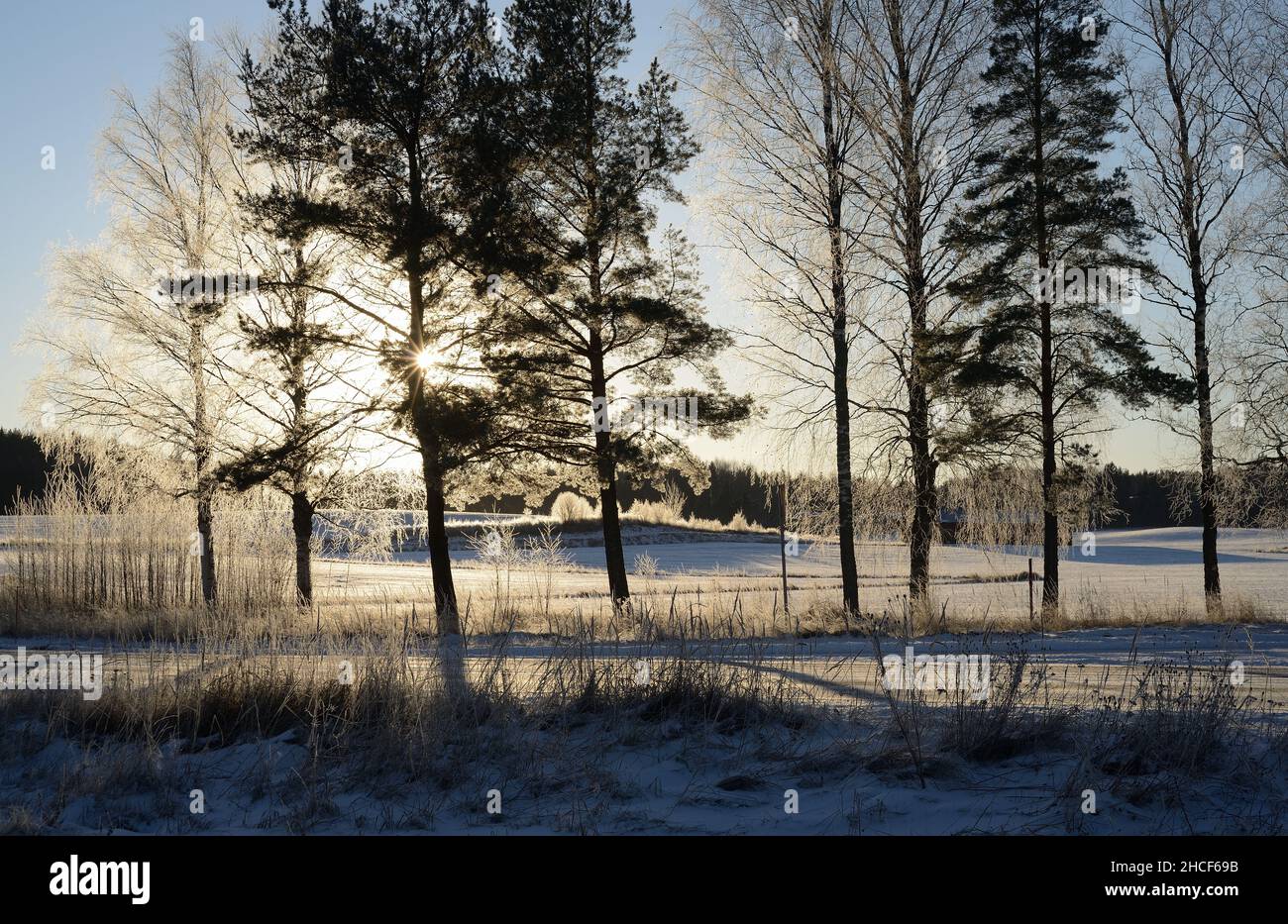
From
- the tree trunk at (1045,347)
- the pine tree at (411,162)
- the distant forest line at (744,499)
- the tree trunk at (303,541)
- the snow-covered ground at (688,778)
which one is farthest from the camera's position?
the distant forest line at (744,499)

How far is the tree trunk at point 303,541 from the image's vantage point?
2053 cm

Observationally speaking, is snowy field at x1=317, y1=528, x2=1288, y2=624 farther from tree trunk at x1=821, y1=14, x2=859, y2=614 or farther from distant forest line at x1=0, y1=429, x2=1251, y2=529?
distant forest line at x1=0, y1=429, x2=1251, y2=529

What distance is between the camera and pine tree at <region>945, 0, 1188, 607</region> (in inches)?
772

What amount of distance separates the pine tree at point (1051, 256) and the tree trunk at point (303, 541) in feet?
45.9

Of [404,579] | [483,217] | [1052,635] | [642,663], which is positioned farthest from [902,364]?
[404,579]

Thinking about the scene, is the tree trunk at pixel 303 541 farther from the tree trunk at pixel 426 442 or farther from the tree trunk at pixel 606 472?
the tree trunk at pixel 606 472

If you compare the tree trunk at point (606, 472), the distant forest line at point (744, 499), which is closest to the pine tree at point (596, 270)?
the tree trunk at point (606, 472)

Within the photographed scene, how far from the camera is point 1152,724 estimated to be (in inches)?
248

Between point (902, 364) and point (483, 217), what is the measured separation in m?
8.37

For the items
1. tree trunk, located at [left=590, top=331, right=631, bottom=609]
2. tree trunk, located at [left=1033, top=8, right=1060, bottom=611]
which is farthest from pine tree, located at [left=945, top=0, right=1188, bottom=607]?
tree trunk, located at [left=590, top=331, right=631, bottom=609]

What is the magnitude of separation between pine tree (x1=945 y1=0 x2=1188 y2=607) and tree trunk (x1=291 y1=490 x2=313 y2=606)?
45.9 feet

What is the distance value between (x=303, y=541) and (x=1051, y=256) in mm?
17044
